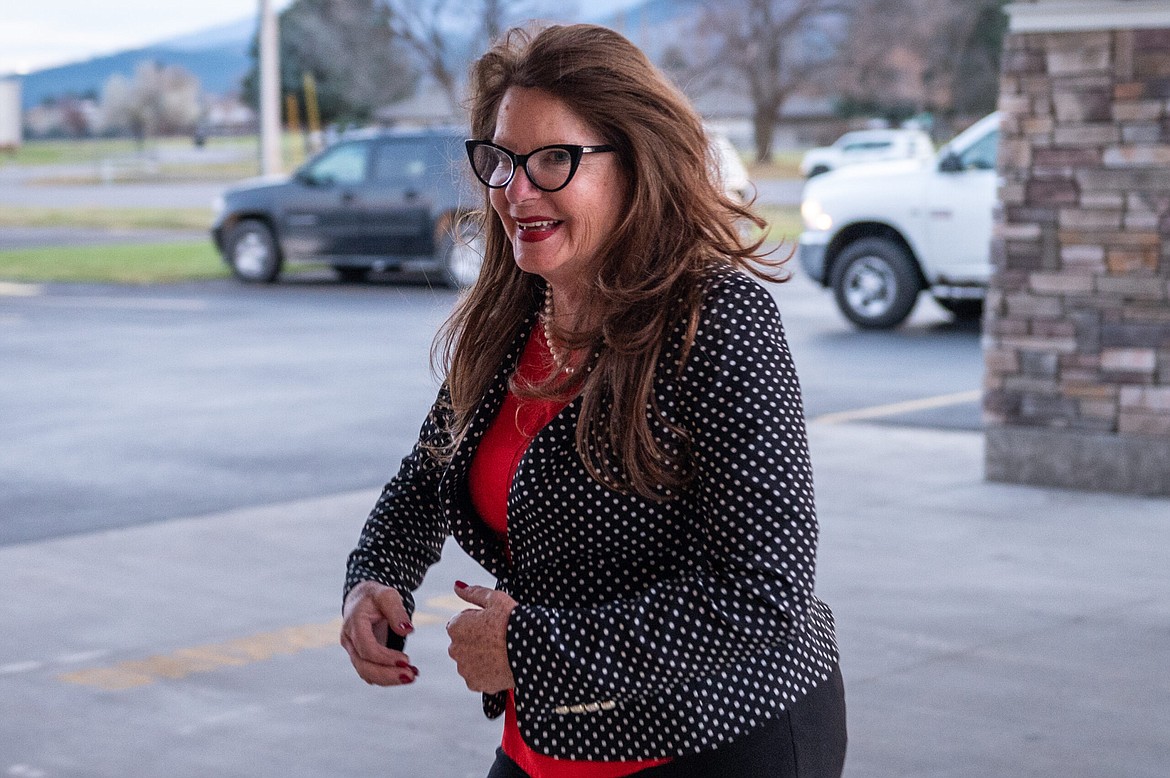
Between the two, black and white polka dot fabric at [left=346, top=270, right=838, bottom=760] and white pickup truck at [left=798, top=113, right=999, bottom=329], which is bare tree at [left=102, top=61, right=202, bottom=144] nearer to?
white pickup truck at [left=798, top=113, right=999, bottom=329]

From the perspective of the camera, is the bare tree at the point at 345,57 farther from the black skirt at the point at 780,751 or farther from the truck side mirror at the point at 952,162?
the black skirt at the point at 780,751

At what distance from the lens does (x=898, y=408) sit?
36.0 ft

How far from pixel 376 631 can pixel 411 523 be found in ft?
0.81

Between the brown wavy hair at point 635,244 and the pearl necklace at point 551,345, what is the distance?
38 mm

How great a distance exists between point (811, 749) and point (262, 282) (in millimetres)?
19338

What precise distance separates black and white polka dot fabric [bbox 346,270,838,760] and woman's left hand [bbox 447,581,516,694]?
0.02m

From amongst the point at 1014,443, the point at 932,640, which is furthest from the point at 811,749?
the point at 1014,443

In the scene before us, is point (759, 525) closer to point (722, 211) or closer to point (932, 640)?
point (722, 211)

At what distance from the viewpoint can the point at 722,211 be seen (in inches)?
94.7

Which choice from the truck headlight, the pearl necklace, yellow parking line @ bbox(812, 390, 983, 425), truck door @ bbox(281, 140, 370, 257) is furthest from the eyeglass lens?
truck door @ bbox(281, 140, 370, 257)

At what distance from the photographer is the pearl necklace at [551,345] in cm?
238

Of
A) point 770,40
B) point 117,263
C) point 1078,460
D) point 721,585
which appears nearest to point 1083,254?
point 1078,460

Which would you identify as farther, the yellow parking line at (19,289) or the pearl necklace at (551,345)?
the yellow parking line at (19,289)

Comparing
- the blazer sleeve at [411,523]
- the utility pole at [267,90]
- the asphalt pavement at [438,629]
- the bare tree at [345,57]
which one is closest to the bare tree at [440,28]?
the bare tree at [345,57]
